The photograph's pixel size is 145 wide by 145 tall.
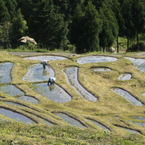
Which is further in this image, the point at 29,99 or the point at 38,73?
the point at 38,73

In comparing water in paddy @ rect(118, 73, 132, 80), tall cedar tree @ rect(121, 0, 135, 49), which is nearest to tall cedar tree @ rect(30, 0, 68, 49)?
tall cedar tree @ rect(121, 0, 135, 49)

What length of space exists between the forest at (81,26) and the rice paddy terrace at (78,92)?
31.6ft

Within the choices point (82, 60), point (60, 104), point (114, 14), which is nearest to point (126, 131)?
point (60, 104)

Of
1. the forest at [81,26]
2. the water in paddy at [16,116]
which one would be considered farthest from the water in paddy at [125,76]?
the forest at [81,26]

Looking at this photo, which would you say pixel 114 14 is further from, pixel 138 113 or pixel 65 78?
pixel 138 113

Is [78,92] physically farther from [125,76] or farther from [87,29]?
[87,29]

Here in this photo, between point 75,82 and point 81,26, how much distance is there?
2166 centimetres

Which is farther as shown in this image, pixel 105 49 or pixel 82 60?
pixel 105 49

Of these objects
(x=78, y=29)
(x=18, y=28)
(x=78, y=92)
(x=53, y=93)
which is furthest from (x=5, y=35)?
(x=78, y=92)

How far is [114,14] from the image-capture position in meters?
54.9

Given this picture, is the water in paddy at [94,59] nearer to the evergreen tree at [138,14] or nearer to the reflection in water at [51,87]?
the reflection in water at [51,87]

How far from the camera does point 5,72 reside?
35344mm

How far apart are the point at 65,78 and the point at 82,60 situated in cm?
853

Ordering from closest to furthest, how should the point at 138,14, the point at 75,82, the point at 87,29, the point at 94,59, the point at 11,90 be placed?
the point at 11,90
the point at 75,82
the point at 94,59
the point at 87,29
the point at 138,14
